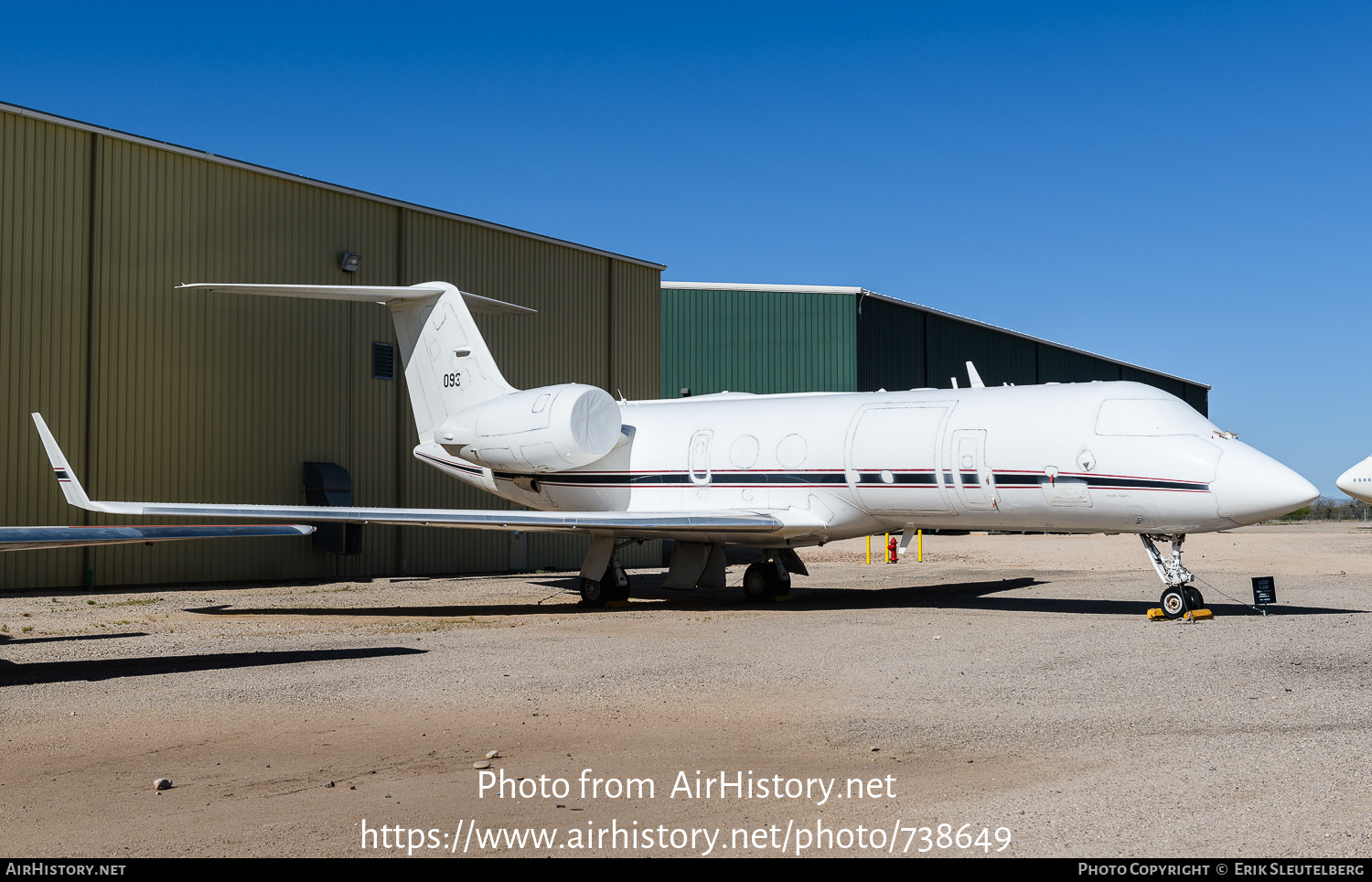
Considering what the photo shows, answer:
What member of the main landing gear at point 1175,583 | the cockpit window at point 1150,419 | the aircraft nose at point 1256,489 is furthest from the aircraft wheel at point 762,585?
the aircraft nose at point 1256,489

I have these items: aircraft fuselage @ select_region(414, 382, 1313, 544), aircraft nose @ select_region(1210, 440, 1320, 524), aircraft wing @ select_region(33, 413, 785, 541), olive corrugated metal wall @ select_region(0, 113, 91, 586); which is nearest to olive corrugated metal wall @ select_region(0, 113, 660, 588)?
olive corrugated metal wall @ select_region(0, 113, 91, 586)

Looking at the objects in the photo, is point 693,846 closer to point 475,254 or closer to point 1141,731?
point 1141,731

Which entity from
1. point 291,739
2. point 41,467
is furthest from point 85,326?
point 291,739

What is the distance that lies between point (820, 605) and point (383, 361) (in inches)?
454

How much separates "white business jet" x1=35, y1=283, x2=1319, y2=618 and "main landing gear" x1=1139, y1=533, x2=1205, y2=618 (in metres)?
0.02

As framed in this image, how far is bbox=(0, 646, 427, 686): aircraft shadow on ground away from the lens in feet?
30.4

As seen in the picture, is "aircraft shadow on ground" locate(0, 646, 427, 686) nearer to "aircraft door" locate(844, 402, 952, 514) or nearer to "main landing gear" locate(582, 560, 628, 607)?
"main landing gear" locate(582, 560, 628, 607)

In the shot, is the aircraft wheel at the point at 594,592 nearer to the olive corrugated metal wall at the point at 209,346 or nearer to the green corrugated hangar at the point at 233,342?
the green corrugated hangar at the point at 233,342

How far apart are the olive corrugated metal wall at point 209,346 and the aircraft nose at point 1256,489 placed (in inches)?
639

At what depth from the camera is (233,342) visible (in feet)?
70.1

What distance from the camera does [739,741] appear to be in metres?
6.78

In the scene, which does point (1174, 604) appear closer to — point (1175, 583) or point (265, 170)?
point (1175, 583)

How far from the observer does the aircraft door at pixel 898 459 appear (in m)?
14.8

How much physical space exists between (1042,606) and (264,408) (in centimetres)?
1437
